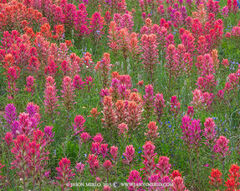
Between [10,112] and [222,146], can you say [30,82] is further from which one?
[222,146]

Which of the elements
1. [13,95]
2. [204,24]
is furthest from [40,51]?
[204,24]

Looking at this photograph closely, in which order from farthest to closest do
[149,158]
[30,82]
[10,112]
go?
[30,82], [10,112], [149,158]

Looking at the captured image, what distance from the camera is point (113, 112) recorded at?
3.86m

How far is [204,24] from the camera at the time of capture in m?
7.34

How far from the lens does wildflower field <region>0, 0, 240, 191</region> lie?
3.00 meters

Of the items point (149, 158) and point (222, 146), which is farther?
point (222, 146)

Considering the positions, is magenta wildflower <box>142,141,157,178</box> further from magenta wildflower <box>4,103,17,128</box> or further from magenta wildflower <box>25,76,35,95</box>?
magenta wildflower <box>25,76,35,95</box>

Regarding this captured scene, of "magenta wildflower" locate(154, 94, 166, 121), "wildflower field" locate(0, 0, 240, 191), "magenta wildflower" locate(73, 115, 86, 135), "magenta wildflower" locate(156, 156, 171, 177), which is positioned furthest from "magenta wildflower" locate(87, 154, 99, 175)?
A: "magenta wildflower" locate(154, 94, 166, 121)

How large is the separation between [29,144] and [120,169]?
4.62 ft

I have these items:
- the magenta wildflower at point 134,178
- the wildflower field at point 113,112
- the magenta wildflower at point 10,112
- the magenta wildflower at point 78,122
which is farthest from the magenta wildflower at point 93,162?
the magenta wildflower at point 10,112

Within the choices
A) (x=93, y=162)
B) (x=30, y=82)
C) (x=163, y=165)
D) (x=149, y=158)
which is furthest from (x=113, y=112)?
(x=30, y=82)

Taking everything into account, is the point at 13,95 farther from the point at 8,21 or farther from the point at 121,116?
the point at 8,21

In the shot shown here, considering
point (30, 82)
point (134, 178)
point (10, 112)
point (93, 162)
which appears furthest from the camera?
point (30, 82)

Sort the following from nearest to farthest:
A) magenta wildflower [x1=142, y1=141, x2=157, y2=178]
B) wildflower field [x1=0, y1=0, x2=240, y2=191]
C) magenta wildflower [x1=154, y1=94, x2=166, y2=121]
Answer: magenta wildflower [x1=142, y1=141, x2=157, y2=178], wildflower field [x1=0, y1=0, x2=240, y2=191], magenta wildflower [x1=154, y1=94, x2=166, y2=121]
